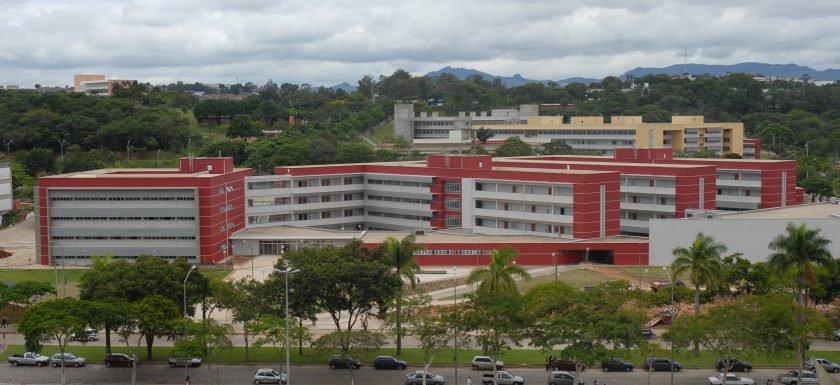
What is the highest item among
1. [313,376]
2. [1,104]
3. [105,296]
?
[1,104]

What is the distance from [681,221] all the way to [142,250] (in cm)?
3903

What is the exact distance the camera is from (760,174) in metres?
93.6

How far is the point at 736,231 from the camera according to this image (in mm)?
72562

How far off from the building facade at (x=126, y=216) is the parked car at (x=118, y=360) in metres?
27.5

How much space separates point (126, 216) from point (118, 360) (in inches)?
1128

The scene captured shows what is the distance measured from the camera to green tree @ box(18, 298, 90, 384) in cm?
4522

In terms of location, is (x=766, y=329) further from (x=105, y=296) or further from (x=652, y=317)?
(x=105, y=296)

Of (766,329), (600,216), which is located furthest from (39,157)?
(766,329)

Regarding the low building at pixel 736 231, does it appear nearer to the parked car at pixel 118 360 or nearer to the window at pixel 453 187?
the window at pixel 453 187

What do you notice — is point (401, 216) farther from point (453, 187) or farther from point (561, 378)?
point (561, 378)

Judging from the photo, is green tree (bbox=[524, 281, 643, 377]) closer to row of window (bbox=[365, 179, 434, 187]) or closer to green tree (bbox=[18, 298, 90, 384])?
green tree (bbox=[18, 298, 90, 384])

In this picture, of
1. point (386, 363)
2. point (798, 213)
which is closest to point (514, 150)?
point (798, 213)

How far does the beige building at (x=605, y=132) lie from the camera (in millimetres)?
148625

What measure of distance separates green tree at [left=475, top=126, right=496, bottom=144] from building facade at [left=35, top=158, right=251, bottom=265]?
3447 inches
